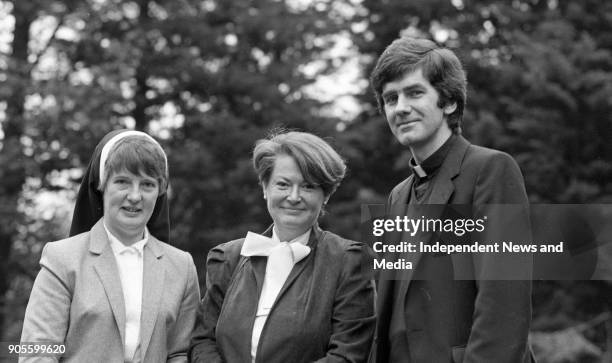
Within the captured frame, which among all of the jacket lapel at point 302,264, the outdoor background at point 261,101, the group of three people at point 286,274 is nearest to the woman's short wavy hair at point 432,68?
the group of three people at point 286,274

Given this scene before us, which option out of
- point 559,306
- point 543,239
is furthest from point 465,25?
point 543,239

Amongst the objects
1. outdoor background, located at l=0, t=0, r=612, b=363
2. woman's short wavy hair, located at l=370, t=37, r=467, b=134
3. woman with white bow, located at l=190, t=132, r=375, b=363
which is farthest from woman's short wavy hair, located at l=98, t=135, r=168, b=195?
outdoor background, located at l=0, t=0, r=612, b=363

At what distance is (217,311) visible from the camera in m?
3.66

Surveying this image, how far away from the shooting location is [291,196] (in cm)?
358

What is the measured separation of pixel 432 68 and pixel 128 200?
4.92 ft

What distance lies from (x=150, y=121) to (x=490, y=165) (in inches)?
483

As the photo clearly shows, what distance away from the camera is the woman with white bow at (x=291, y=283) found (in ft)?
11.2

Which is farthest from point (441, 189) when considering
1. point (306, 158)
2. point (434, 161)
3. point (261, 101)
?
point (261, 101)

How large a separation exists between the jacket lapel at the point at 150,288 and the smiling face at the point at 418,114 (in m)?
1.28

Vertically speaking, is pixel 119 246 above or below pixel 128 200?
below

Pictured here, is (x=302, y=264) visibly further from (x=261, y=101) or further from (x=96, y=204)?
(x=261, y=101)

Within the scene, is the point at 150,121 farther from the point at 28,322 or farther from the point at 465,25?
the point at 28,322

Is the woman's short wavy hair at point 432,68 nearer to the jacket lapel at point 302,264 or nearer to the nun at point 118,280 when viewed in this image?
the jacket lapel at point 302,264

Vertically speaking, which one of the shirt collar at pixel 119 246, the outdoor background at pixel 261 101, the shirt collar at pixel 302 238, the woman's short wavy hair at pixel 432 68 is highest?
the outdoor background at pixel 261 101
